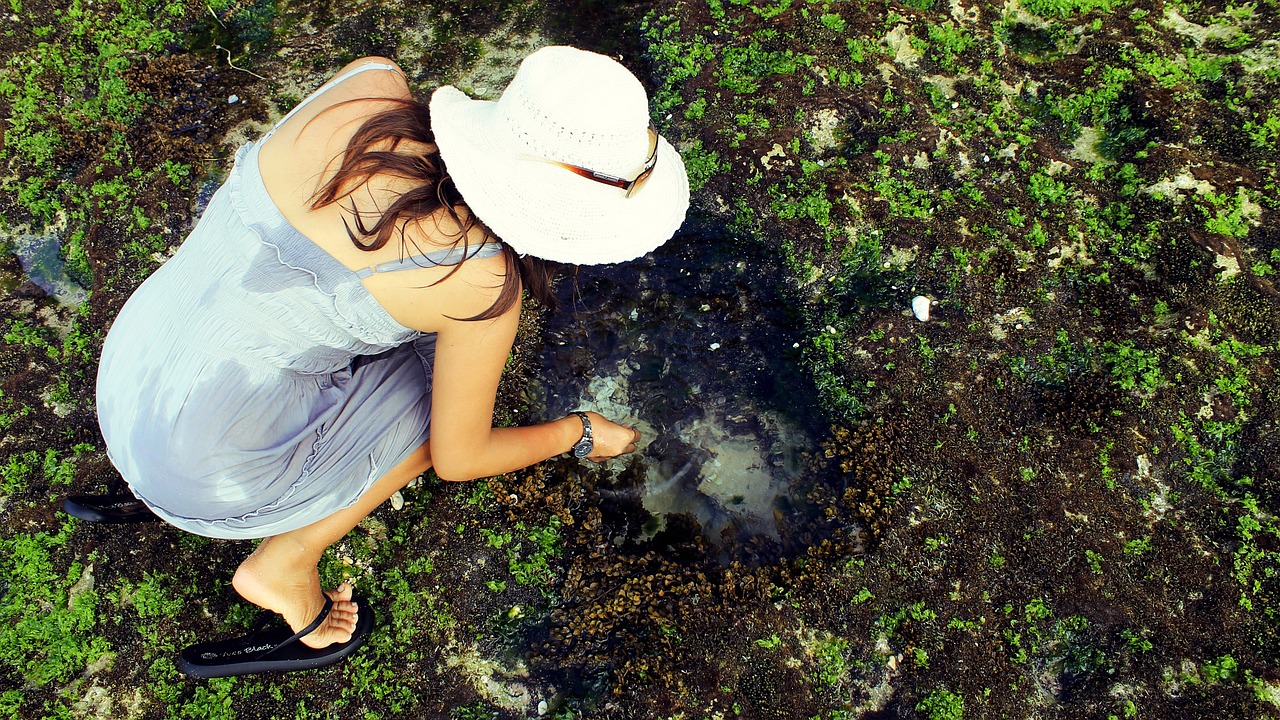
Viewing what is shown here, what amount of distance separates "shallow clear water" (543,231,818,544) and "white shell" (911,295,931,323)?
72cm

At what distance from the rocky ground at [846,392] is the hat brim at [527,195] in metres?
2.04

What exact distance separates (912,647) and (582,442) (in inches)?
74.8

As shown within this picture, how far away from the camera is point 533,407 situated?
170 inches

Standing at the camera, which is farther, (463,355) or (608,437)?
(608,437)

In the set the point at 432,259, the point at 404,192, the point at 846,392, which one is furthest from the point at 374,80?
the point at 846,392

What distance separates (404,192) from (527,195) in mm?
367

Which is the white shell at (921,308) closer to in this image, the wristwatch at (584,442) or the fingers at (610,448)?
the fingers at (610,448)

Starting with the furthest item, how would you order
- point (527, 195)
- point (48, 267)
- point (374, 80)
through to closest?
1. point (48, 267)
2. point (374, 80)
3. point (527, 195)

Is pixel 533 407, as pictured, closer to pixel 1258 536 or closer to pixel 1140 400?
pixel 1140 400

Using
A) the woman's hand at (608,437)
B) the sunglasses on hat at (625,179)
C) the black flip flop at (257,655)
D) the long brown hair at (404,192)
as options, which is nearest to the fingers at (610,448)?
the woman's hand at (608,437)

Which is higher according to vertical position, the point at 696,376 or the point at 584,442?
the point at 584,442

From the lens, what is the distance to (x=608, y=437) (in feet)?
12.5

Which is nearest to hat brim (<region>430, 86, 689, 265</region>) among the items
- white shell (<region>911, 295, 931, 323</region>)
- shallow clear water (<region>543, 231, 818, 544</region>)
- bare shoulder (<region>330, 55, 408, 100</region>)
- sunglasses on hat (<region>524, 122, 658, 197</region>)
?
sunglasses on hat (<region>524, 122, 658, 197</region>)

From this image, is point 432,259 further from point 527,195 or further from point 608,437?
point 608,437
